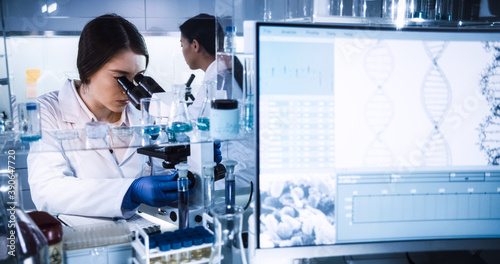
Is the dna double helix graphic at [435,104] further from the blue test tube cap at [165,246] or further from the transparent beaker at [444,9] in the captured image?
the transparent beaker at [444,9]

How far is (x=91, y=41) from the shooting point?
89.9 inches

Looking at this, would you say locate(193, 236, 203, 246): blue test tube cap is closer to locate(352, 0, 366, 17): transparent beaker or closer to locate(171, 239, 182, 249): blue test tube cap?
locate(171, 239, 182, 249): blue test tube cap

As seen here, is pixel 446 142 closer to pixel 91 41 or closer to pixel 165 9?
pixel 91 41

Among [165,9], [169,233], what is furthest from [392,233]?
[165,9]

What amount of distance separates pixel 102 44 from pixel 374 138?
72.1 inches

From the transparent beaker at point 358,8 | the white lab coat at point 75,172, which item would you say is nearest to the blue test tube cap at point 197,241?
the white lab coat at point 75,172

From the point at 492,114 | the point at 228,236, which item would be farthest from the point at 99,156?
the point at 492,114

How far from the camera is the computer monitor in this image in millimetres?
810

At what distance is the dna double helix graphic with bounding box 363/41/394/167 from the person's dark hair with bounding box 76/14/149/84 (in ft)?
5.68

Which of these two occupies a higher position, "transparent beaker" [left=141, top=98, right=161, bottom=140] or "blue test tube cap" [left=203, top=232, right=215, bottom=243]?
"transparent beaker" [left=141, top=98, right=161, bottom=140]

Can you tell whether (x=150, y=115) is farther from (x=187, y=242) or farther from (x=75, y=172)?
(x=75, y=172)

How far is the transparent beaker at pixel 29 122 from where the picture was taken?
1.07 m

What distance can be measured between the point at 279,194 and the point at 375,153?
21cm

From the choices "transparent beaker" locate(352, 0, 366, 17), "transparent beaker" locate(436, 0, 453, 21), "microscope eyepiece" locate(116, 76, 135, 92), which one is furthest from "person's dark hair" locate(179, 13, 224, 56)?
"transparent beaker" locate(436, 0, 453, 21)
